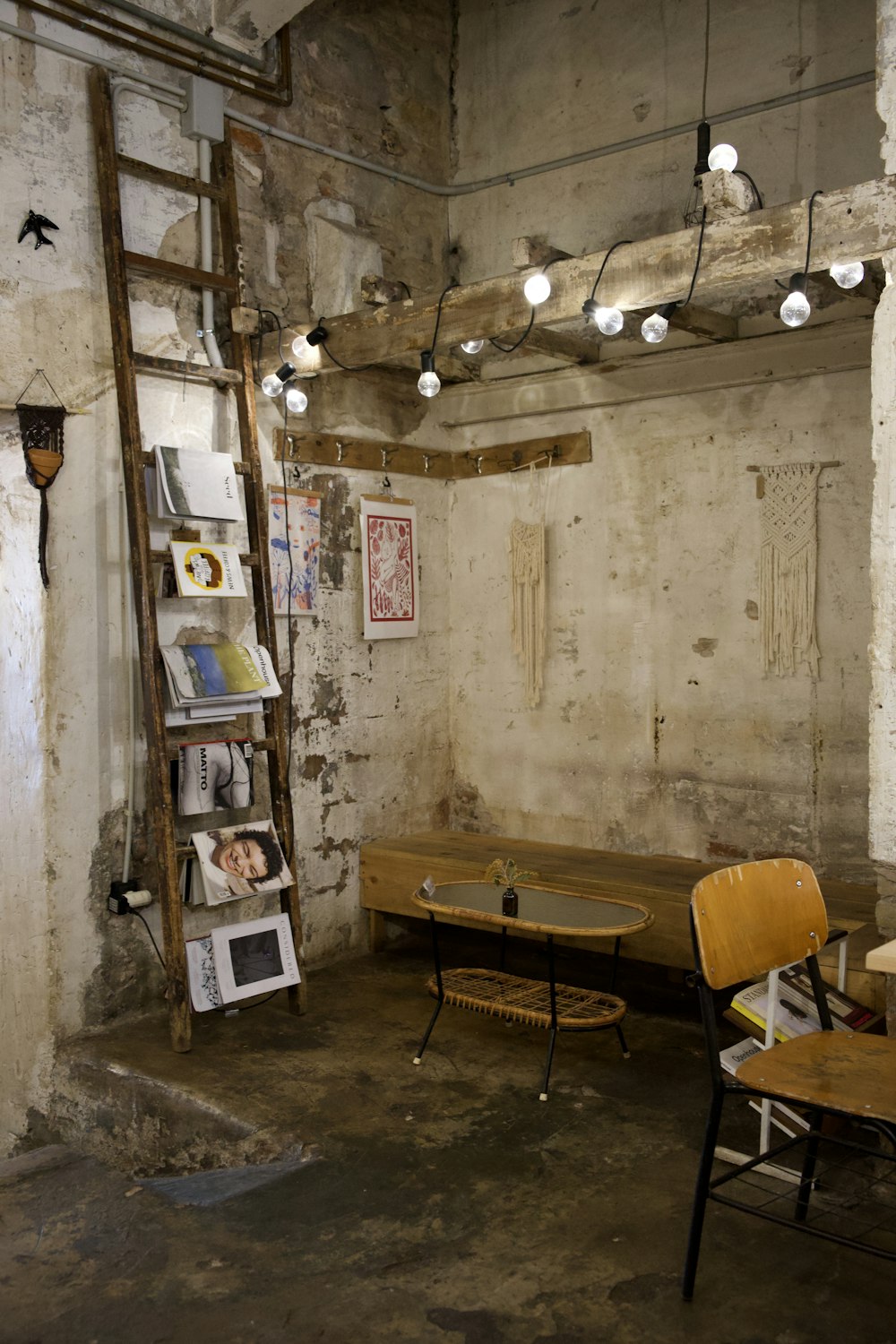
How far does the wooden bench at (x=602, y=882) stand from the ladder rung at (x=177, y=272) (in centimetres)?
263

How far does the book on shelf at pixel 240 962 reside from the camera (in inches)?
172

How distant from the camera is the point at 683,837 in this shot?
5281 millimetres

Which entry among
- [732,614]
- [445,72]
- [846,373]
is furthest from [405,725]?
[445,72]

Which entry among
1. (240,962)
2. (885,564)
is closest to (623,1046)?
(240,962)

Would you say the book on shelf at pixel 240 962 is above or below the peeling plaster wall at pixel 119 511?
below

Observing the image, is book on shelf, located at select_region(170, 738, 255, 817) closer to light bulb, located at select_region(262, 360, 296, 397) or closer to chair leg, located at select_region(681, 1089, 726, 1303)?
light bulb, located at select_region(262, 360, 296, 397)

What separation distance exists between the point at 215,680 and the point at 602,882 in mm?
1795

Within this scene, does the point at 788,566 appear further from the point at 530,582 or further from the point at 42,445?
the point at 42,445

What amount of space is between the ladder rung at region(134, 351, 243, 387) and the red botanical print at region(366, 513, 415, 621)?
1087 mm

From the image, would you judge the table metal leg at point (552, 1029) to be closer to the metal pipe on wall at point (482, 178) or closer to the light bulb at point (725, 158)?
the light bulb at point (725, 158)

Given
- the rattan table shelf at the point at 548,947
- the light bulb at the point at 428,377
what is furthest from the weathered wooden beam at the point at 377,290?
the rattan table shelf at the point at 548,947

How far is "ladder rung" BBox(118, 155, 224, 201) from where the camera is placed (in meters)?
4.44

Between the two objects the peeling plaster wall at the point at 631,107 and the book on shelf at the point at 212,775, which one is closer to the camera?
the book on shelf at the point at 212,775

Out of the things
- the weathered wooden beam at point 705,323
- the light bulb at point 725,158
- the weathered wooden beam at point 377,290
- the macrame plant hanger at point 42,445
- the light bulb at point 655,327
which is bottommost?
the macrame plant hanger at point 42,445
